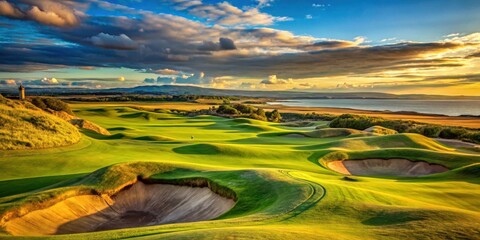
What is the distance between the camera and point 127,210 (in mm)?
21625

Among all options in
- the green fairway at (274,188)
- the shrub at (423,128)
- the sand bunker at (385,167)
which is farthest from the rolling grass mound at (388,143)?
the shrub at (423,128)

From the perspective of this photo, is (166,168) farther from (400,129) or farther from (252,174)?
(400,129)

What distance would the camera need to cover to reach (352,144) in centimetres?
4709

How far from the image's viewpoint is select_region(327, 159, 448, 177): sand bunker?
33562 millimetres

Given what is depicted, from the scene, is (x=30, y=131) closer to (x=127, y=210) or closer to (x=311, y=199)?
(x=127, y=210)

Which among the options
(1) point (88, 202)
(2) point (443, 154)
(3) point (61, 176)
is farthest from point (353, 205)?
(2) point (443, 154)

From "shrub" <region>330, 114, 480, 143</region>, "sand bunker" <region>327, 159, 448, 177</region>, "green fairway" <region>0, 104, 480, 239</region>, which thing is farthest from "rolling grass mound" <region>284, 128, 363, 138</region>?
"sand bunker" <region>327, 159, 448, 177</region>

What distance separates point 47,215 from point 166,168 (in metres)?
8.86

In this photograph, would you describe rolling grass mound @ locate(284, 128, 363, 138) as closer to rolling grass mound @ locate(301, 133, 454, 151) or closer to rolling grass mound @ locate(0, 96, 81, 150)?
rolling grass mound @ locate(301, 133, 454, 151)

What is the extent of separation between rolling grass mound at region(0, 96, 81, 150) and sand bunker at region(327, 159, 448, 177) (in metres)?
28.4

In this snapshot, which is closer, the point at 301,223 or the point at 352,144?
the point at 301,223

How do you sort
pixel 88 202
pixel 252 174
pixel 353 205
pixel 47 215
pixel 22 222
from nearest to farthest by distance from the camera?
pixel 353 205
pixel 22 222
pixel 47 215
pixel 88 202
pixel 252 174

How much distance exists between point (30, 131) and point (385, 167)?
36.4 meters

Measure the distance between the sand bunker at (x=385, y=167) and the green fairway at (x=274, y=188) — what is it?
73cm
